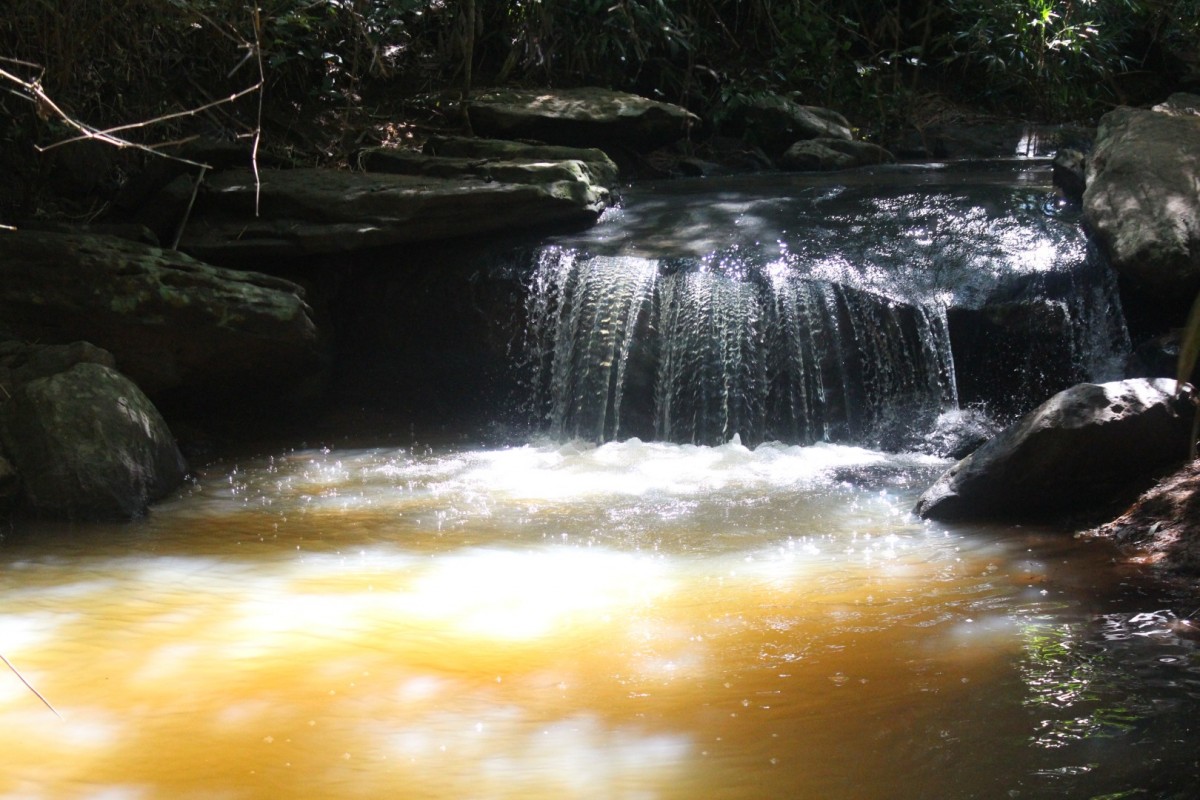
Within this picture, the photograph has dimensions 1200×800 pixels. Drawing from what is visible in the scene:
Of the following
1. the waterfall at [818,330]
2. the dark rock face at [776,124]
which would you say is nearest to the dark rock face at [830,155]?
the dark rock face at [776,124]

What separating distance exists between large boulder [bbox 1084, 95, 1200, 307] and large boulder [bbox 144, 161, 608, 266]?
3.34 meters

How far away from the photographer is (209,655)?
10.8ft

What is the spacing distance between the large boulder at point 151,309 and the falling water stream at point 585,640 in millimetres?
720

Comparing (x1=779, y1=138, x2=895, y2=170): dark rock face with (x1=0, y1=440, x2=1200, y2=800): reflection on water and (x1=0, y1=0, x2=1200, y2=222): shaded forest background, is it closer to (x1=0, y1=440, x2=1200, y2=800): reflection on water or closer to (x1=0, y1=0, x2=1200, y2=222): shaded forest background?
(x1=0, y1=0, x2=1200, y2=222): shaded forest background

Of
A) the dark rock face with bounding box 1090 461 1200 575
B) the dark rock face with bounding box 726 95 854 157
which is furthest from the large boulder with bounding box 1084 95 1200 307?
the dark rock face with bounding box 726 95 854 157

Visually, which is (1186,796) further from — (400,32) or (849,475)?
(400,32)

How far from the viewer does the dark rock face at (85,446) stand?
5.05 metres

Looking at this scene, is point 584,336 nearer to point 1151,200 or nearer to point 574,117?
point 574,117

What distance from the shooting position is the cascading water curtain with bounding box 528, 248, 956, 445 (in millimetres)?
6605

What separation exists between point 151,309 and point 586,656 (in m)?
4.10

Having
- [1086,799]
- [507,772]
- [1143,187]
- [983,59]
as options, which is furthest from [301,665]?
[983,59]

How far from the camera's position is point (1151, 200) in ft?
21.2

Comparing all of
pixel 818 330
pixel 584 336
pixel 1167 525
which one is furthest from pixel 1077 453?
pixel 584 336

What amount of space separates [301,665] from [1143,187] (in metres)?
5.54
